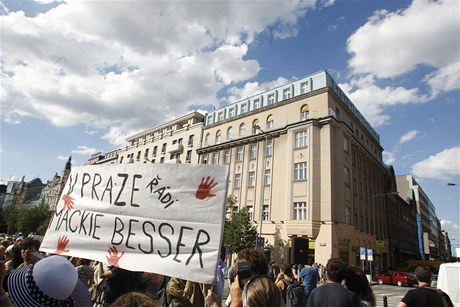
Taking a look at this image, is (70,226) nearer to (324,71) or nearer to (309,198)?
(309,198)

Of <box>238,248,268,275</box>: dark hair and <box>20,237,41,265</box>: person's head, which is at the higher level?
<box>238,248,268,275</box>: dark hair

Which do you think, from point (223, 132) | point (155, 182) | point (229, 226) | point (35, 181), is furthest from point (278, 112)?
point (35, 181)

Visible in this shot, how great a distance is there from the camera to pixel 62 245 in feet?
15.6

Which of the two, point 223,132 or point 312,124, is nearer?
point 312,124

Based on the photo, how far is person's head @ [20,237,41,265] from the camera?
478cm

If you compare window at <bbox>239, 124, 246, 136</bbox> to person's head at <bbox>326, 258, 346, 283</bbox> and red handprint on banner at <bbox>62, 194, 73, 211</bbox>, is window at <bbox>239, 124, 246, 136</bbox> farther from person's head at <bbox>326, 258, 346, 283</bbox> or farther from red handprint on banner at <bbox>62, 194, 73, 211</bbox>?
person's head at <bbox>326, 258, 346, 283</bbox>

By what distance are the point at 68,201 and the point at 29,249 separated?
2.95 ft

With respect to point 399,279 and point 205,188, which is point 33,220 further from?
point 205,188

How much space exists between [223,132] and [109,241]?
1494 inches

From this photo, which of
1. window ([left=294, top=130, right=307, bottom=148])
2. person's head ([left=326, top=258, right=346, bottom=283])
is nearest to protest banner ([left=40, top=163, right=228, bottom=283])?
person's head ([left=326, top=258, right=346, bottom=283])

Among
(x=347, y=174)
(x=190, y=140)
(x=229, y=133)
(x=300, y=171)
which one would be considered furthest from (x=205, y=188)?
(x=190, y=140)

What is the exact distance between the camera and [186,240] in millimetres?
3852

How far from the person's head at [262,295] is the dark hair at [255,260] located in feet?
4.72

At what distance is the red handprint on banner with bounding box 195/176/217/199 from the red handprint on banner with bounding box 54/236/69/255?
2.33 meters
